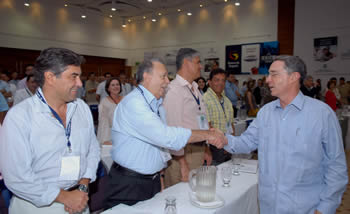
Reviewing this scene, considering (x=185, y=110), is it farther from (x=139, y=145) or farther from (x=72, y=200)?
(x=72, y=200)

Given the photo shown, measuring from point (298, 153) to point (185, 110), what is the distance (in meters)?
1.27

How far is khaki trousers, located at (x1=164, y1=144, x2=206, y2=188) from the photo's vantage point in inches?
103

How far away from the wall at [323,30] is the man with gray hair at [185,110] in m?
10.4

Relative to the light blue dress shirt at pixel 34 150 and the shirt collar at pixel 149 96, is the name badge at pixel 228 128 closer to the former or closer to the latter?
the shirt collar at pixel 149 96

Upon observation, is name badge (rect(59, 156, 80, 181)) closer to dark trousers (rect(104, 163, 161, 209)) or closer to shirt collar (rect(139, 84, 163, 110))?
dark trousers (rect(104, 163, 161, 209))

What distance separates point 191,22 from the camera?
1459 cm

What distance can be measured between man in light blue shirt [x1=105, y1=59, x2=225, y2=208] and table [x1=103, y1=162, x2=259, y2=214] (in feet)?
0.23

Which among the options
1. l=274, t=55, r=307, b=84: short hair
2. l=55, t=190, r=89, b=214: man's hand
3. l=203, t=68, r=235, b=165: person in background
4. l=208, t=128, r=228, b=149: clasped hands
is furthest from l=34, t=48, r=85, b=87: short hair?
l=203, t=68, r=235, b=165: person in background

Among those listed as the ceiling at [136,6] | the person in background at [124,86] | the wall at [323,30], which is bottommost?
the person in background at [124,86]

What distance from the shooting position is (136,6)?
1313 cm

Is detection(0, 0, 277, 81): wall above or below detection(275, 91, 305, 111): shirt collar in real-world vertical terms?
above

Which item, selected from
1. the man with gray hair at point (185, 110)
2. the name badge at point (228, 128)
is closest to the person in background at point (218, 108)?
the name badge at point (228, 128)

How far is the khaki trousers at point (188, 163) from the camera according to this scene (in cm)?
261

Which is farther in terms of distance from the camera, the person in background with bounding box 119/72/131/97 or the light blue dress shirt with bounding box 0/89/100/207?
the person in background with bounding box 119/72/131/97
